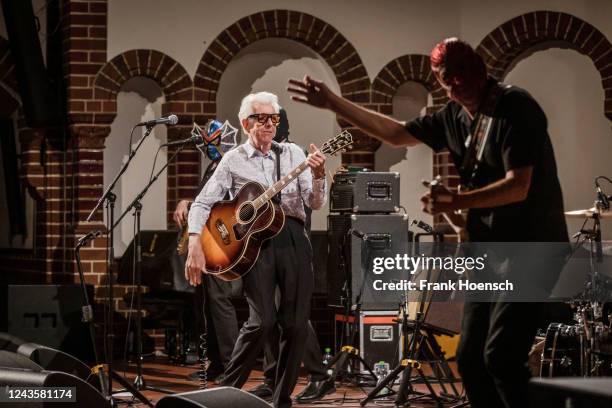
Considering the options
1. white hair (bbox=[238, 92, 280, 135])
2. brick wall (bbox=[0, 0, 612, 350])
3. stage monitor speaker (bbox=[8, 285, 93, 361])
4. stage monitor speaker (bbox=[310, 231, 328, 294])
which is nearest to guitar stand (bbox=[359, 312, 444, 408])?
white hair (bbox=[238, 92, 280, 135])

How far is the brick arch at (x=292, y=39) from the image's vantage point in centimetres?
900

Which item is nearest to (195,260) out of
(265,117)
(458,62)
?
(265,117)

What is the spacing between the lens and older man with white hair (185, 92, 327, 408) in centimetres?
530

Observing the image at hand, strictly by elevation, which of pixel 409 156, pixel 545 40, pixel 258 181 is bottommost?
pixel 258 181

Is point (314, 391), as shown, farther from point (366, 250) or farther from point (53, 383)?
point (53, 383)

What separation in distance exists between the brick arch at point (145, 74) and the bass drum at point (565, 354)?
420cm

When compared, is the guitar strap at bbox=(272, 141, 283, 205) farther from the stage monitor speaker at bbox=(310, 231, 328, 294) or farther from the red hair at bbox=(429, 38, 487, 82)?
the stage monitor speaker at bbox=(310, 231, 328, 294)

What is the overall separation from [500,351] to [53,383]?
1.66m

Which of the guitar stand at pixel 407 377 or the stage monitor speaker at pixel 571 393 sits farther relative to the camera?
the guitar stand at pixel 407 377

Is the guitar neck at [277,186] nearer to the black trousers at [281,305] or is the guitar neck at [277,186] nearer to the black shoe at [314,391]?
the black trousers at [281,305]

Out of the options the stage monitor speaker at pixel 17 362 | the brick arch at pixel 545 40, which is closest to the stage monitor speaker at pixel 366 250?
the brick arch at pixel 545 40

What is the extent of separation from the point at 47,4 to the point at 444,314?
466 centimetres

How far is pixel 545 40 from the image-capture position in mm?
9164

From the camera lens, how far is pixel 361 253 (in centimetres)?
738
